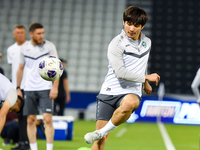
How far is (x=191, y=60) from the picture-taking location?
16.8 meters

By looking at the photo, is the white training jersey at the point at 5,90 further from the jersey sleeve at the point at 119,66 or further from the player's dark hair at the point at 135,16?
the player's dark hair at the point at 135,16

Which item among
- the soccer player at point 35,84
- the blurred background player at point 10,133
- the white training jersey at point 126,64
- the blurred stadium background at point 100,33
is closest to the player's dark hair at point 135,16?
the white training jersey at point 126,64

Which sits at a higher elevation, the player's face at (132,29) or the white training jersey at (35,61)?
the player's face at (132,29)

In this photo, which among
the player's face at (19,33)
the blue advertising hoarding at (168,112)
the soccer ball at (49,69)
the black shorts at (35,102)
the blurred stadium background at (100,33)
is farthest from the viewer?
the blurred stadium background at (100,33)

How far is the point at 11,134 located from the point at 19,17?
39.1 ft

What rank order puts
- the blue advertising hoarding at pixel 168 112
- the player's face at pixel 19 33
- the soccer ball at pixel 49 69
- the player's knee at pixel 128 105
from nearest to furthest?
the player's knee at pixel 128 105, the soccer ball at pixel 49 69, the player's face at pixel 19 33, the blue advertising hoarding at pixel 168 112

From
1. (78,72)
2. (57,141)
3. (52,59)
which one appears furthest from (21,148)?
(78,72)

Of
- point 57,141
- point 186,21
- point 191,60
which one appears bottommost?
point 57,141

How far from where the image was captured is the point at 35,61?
17.8 feet

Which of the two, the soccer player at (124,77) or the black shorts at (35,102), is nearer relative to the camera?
the soccer player at (124,77)

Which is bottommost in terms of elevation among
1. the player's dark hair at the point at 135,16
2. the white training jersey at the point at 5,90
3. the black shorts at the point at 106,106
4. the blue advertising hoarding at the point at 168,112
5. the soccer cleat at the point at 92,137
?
the blue advertising hoarding at the point at 168,112

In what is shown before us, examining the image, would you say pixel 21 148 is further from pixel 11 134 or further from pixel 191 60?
pixel 191 60

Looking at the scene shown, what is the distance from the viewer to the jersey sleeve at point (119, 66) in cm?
386

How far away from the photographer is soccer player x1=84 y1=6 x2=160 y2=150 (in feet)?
12.7
